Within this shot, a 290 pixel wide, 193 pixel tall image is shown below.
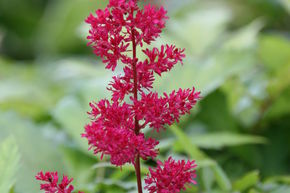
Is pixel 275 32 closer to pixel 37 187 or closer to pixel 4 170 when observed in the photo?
pixel 37 187

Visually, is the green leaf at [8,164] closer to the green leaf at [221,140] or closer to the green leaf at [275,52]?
the green leaf at [221,140]

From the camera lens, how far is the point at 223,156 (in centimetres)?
123

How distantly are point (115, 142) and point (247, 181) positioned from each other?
41cm

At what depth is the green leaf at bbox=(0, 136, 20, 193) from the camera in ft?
2.60

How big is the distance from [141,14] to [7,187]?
0.37 meters

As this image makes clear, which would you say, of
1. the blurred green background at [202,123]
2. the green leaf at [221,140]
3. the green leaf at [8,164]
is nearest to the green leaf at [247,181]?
the blurred green background at [202,123]

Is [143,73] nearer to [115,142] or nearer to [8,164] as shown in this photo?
[115,142]

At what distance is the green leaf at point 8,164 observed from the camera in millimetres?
793

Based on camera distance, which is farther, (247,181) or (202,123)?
(202,123)

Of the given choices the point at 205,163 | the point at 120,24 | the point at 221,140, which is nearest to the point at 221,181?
the point at 205,163

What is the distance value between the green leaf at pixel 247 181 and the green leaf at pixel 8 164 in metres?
0.39

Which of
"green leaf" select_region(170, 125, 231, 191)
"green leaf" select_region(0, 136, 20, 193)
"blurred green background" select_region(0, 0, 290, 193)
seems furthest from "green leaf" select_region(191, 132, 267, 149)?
"green leaf" select_region(0, 136, 20, 193)

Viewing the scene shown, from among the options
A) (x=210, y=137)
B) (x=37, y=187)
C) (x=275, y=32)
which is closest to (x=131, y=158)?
(x=37, y=187)

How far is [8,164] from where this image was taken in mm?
818
